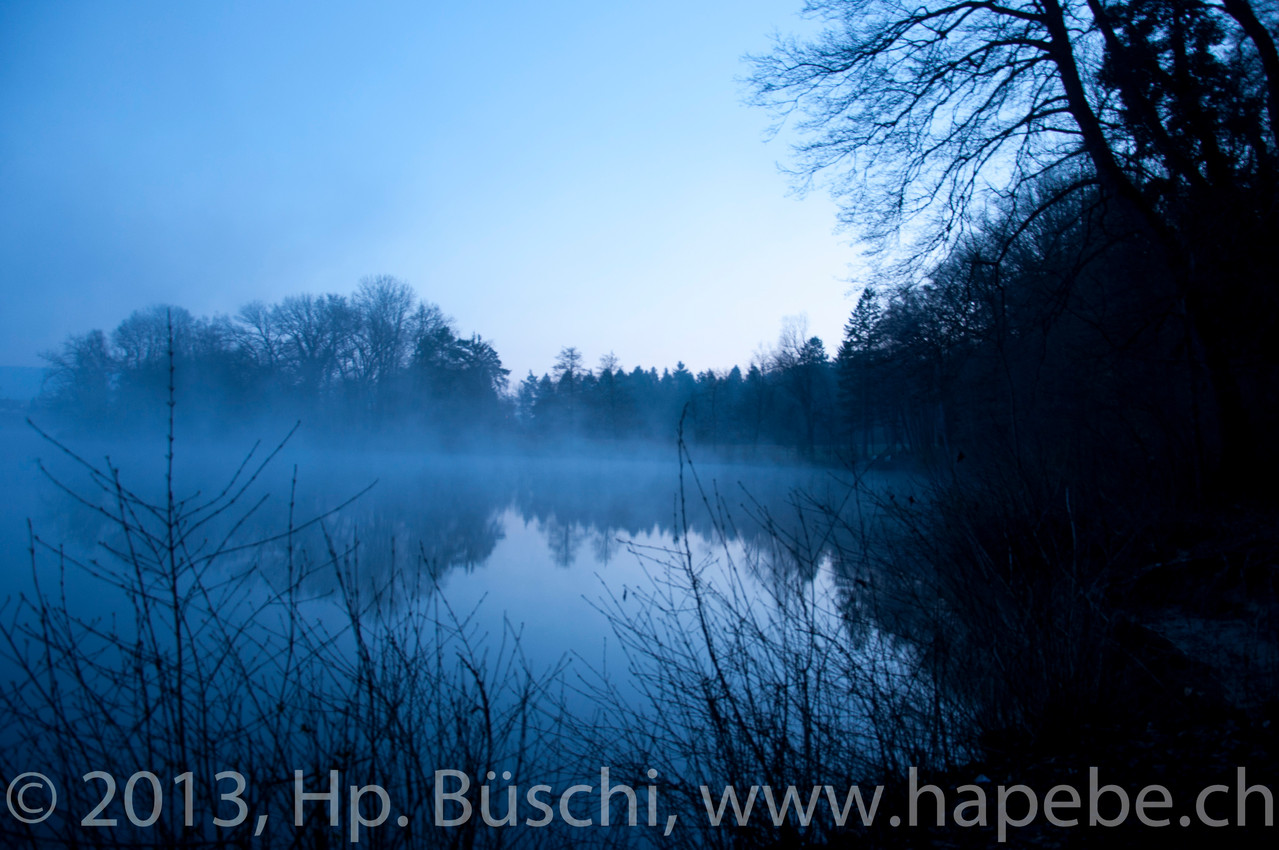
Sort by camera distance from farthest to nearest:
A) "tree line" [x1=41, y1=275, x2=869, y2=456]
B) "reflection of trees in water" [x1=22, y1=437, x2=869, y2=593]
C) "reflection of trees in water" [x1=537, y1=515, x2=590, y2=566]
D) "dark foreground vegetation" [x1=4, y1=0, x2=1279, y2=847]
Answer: "tree line" [x1=41, y1=275, x2=869, y2=456] < "reflection of trees in water" [x1=537, y1=515, x2=590, y2=566] < "reflection of trees in water" [x1=22, y1=437, x2=869, y2=593] < "dark foreground vegetation" [x1=4, y1=0, x2=1279, y2=847]

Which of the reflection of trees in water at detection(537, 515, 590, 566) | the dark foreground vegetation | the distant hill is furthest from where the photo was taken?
the distant hill

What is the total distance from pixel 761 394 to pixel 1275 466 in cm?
4275

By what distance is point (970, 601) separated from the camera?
344 cm

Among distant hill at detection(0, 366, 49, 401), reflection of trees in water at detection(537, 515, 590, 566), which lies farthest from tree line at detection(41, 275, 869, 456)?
reflection of trees in water at detection(537, 515, 590, 566)

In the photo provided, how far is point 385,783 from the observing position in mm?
2533

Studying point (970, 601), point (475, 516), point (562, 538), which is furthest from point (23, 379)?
point (970, 601)

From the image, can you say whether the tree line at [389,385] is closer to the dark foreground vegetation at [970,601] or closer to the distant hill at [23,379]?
the distant hill at [23,379]

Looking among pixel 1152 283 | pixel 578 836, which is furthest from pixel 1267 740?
pixel 1152 283

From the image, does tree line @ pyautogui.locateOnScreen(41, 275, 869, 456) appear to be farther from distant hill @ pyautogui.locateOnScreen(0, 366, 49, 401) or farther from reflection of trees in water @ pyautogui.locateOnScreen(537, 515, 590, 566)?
reflection of trees in water @ pyautogui.locateOnScreen(537, 515, 590, 566)

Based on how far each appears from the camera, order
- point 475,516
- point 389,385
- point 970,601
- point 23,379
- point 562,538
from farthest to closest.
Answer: point 389,385 < point 23,379 < point 475,516 < point 562,538 < point 970,601

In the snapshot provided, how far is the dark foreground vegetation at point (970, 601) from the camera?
8.62 feet

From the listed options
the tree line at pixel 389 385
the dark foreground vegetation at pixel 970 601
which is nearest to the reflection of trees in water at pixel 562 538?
the dark foreground vegetation at pixel 970 601

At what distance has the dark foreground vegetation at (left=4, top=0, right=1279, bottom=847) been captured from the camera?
263cm

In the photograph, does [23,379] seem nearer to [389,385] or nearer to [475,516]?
[475,516]
